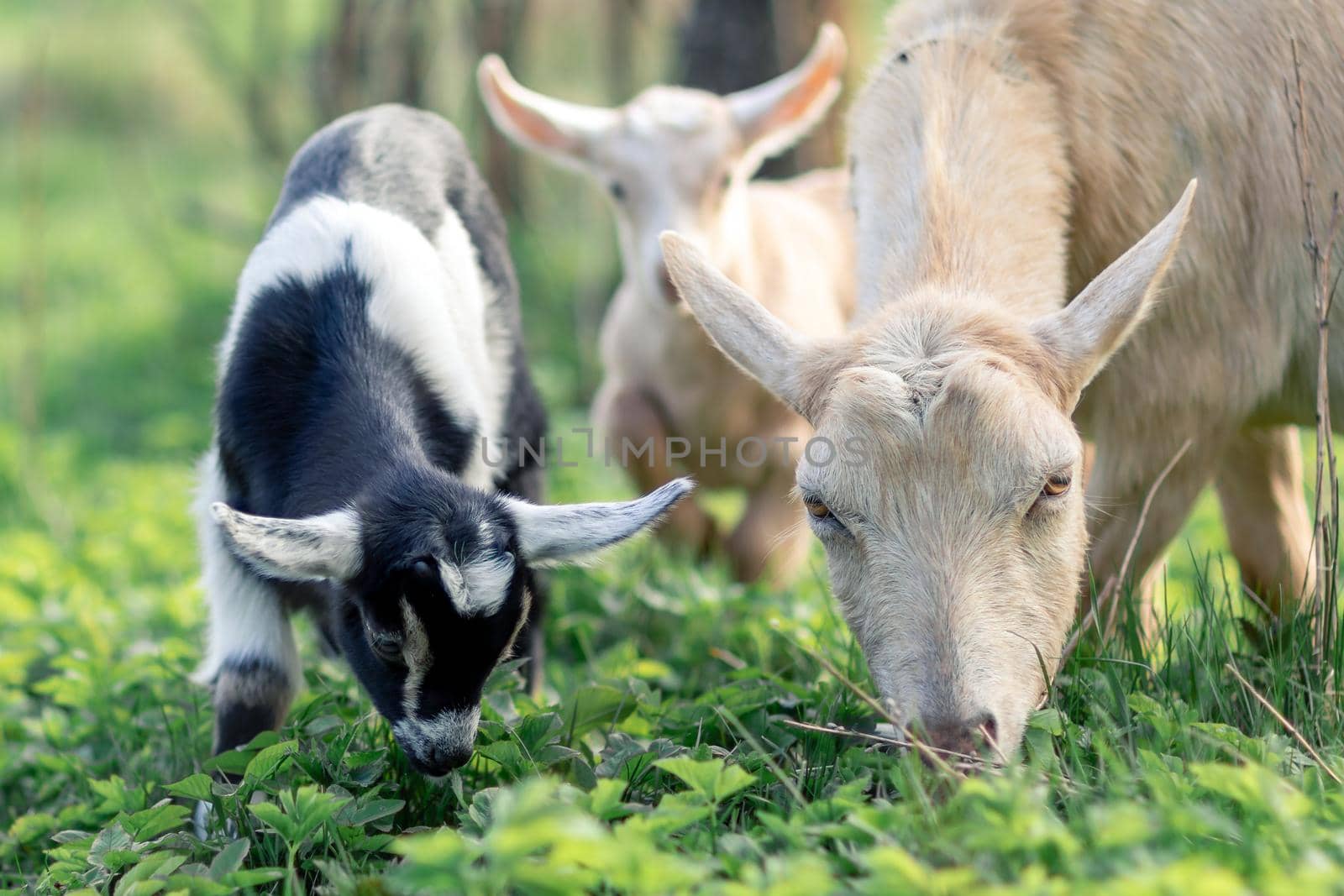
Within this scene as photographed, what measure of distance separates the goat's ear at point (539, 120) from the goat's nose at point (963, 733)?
12.9 feet

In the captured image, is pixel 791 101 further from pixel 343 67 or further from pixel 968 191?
pixel 343 67

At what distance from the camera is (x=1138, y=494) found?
155 inches

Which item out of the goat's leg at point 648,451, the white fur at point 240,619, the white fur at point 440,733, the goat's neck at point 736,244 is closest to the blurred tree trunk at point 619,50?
the goat's neck at point 736,244

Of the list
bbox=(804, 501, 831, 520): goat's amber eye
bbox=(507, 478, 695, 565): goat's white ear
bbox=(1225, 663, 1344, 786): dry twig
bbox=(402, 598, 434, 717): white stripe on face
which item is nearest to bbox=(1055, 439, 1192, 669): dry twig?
bbox=(1225, 663, 1344, 786): dry twig

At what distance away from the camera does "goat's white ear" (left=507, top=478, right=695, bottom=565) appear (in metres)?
3.31

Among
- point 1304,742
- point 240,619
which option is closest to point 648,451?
point 240,619

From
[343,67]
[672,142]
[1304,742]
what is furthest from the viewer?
[343,67]

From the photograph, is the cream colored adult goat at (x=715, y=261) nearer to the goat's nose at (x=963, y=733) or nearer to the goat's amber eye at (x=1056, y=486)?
the goat's amber eye at (x=1056, y=486)

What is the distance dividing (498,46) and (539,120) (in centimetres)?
477

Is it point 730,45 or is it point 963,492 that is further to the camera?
point 730,45

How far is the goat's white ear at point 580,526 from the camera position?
331 centimetres

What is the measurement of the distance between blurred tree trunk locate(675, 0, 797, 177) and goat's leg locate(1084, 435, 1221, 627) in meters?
4.87

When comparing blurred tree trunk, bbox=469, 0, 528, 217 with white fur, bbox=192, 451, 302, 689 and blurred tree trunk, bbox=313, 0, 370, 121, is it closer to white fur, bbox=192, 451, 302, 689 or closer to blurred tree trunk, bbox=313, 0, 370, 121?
blurred tree trunk, bbox=313, 0, 370, 121

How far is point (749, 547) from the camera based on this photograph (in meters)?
6.04
